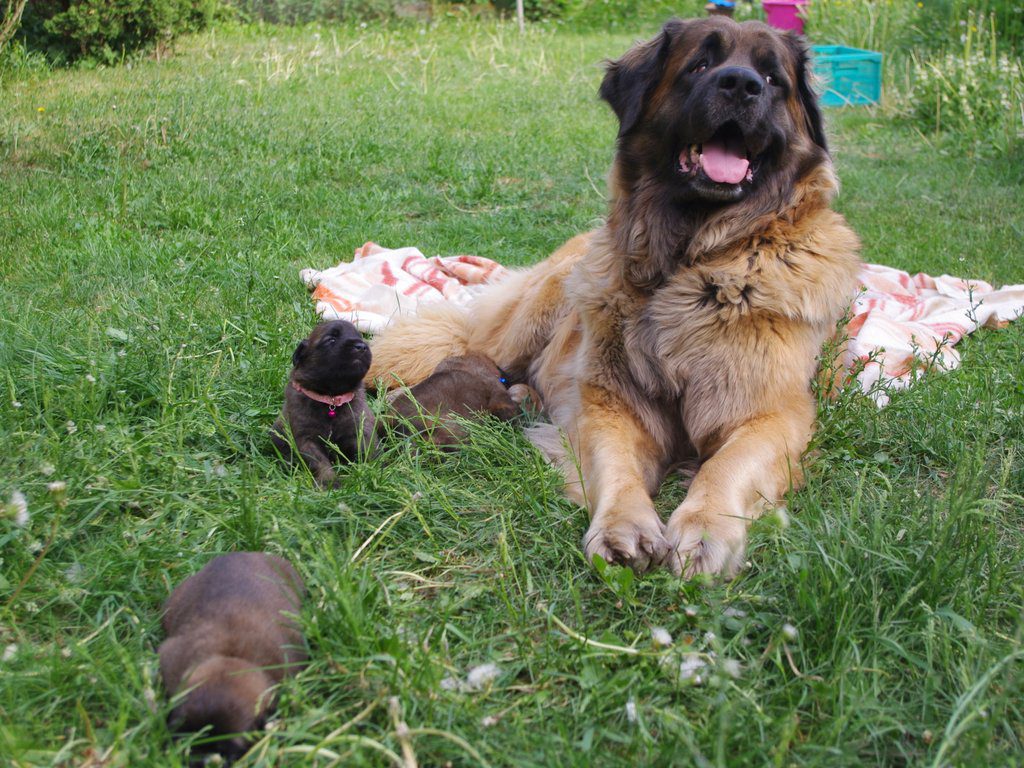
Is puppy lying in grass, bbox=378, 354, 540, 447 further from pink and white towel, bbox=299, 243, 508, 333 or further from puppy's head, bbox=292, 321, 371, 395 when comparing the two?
pink and white towel, bbox=299, 243, 508, 333

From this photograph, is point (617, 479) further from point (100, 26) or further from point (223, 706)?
point (100, 26)

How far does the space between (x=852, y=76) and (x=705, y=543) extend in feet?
29.9

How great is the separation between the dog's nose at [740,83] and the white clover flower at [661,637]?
183 centimetres

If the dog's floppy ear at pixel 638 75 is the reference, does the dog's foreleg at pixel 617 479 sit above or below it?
below

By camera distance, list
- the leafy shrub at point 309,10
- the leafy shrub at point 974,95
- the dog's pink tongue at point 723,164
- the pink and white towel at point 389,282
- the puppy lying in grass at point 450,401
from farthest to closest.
Result: the leafy shrub at point 309,10, the leafy shrub at point 974,95, the pink and white towel at point 389,282, the puppy lying in grass at point 450,401, the dog's pink tongue at point 723,164

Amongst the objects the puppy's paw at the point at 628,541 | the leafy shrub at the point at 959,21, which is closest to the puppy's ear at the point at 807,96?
the puppy's paw at the point at 628,541

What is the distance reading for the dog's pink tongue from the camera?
3.11 meters

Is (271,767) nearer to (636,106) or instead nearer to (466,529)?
(466,529)

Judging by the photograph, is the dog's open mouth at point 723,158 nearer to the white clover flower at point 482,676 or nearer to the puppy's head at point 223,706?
the white clover flower at point 482,676

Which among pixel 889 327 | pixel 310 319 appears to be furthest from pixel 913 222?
pixel 310 319

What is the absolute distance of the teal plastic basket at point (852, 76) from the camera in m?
9.86

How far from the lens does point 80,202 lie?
5.35 m

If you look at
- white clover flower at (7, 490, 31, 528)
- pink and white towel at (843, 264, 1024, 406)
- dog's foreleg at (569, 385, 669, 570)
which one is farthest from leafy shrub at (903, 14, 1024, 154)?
white clover flower at (7, 490, 31, 528)

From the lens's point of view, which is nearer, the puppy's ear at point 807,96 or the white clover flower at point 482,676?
the white clover flower at point 482,676
